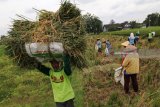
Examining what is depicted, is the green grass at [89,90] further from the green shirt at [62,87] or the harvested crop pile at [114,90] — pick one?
the green shirt at [62,87]

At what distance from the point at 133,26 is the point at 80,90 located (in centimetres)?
8233

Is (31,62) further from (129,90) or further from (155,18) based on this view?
(155,18)

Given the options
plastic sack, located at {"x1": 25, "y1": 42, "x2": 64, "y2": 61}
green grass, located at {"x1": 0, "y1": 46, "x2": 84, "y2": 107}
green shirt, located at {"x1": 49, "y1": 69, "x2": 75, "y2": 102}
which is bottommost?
green grass, located at {"x1": 0, "y1": 46, "x2": 84, "y2": 107}

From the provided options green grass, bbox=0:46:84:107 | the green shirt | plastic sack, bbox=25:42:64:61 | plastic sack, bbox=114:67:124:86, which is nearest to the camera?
plastic sack, bbox=25:42:64:61

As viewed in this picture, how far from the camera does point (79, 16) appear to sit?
742cm

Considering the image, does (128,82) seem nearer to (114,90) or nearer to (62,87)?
(114,90)

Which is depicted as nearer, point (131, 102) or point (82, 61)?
point (82, 61)

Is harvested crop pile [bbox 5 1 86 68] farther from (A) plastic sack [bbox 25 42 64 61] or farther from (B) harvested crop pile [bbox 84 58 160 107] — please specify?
(B) harvested crop pile [bbox 84 58 160 107]

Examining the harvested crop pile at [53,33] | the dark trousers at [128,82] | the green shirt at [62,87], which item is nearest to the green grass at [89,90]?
the dark trousers at [128,82]

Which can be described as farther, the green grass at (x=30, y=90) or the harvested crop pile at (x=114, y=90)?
the green grass at (x=30, y=90)

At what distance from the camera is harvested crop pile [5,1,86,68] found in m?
7.03

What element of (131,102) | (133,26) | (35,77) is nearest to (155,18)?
(133,26)

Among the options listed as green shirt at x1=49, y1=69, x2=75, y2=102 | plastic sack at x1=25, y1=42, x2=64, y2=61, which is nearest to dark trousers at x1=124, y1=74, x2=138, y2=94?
green shirt at x1=49, y1=69, x2=75, y2=102

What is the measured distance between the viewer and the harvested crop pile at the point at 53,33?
7027 mm
